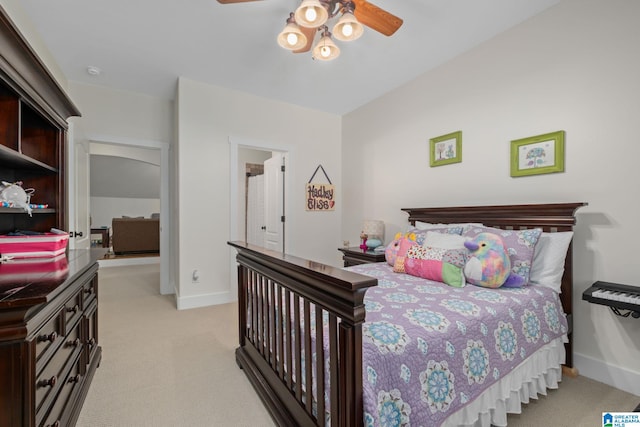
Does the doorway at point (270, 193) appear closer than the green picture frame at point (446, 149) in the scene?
No

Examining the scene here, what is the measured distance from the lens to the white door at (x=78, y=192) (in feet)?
8.87

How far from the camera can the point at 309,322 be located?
48.0 inches

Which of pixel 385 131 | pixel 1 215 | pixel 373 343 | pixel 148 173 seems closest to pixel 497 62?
pixel 385 131

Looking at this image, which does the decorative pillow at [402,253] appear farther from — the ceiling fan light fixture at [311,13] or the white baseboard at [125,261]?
the white baseboard at [125,261]

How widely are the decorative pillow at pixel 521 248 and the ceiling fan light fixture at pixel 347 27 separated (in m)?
1.76

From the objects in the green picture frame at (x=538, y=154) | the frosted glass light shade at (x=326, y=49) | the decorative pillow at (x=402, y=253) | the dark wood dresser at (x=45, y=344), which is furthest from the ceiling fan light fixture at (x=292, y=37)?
the green picture frame at (x=538, y=154)

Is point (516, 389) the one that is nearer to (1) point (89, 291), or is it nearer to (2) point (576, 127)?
(2) point (576, 127)

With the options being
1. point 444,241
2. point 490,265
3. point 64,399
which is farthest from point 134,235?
point 490,265

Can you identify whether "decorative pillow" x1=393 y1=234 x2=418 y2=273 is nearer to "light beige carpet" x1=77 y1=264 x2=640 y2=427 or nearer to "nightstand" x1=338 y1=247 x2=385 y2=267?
"nightstand" x1=338 y1=247 x2=385 y2=267

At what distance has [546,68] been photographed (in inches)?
88.7

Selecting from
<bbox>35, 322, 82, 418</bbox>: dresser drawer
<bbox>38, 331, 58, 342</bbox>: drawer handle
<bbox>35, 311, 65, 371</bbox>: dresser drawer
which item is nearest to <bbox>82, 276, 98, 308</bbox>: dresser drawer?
<bbox>35, 322, 82, 418</bbox>: dresser drawer

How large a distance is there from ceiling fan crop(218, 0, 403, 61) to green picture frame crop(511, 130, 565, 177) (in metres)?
1.41

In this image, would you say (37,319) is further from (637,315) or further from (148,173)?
(148,173)

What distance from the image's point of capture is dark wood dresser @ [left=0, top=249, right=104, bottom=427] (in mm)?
896
